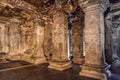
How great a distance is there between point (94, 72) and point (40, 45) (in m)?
3.60

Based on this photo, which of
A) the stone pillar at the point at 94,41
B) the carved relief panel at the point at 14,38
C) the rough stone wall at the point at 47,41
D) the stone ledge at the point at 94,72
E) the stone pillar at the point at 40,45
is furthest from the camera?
the carved relief panel at the point at 14,38

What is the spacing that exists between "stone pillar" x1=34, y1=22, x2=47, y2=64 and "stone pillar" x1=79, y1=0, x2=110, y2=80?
2979mm

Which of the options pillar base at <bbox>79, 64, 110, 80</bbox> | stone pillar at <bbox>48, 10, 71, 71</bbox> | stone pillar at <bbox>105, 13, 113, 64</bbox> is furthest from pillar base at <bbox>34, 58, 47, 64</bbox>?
stone pillar at <bbox>105, 13, 113, 64</bbox>

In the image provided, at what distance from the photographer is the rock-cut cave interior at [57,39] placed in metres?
3.70

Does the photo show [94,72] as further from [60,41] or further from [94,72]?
[60,41]

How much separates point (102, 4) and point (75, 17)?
279cm

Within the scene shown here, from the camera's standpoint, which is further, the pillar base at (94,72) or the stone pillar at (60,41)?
the stone pillar at (60,41)

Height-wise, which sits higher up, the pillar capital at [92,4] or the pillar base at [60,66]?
the pillar capital at [92,4]

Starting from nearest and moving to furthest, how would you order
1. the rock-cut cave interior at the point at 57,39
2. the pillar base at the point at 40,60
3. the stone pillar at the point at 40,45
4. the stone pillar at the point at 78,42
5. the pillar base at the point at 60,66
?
the rock-cut cave interior at the point at 57,39
the pillar base at the point at 60,66
the pillar base at the point at 40,60
the stone pillar at the point at 40,45
the stone pillar at the point at 78,42

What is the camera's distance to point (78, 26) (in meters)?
6.54

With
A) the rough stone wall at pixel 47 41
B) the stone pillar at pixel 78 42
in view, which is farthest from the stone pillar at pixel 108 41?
the rough stone wall at pixel 47 41

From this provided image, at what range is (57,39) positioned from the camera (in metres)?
4.98

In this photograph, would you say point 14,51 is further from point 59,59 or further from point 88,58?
point 88,58

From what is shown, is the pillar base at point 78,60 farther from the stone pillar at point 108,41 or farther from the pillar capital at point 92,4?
the pillar capital at point 92,4
